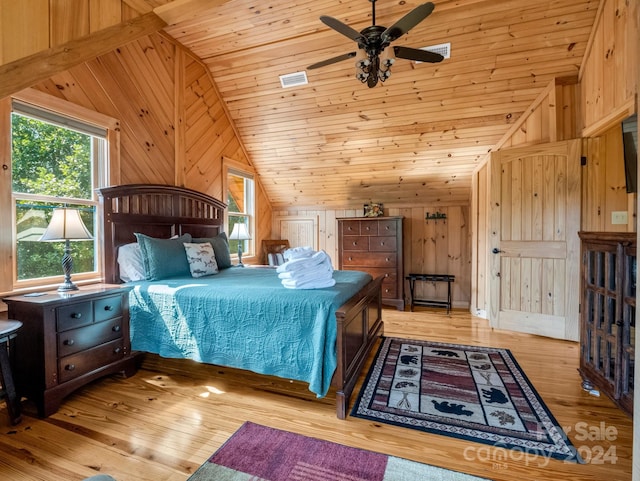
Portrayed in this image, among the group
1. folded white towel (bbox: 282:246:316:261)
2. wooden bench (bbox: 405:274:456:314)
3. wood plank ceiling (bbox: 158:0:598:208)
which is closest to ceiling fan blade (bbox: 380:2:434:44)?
wood plank ceiling (bbox: 158:0:598:208)

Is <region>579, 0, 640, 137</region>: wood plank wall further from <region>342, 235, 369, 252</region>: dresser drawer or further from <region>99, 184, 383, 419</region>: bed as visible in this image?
<region>342, 235, 369, 252</region>: dresser drawer

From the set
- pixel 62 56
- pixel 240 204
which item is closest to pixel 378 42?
pixel 62 56

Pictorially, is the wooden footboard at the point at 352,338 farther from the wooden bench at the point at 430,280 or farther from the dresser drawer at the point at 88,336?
the wooden bench at the point at 430,280

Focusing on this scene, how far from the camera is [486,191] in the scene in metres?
4.21

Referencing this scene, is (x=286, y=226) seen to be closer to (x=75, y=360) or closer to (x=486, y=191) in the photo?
(x=486, y=191)

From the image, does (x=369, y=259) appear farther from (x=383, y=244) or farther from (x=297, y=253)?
(x=297, y=253)

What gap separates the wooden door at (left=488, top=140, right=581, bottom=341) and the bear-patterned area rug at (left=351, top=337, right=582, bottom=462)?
84 cm

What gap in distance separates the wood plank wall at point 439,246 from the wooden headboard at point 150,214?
9.88ft

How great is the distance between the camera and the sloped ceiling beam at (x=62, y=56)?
3.92 feet

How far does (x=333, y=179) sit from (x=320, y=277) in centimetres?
303

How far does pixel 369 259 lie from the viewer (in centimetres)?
487

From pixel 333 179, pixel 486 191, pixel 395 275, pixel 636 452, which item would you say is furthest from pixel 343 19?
pixel 636 452

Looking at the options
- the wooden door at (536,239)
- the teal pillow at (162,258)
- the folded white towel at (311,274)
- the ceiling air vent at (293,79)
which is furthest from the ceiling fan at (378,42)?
the teal pillow at (162,258)

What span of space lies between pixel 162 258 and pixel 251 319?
1229mm
